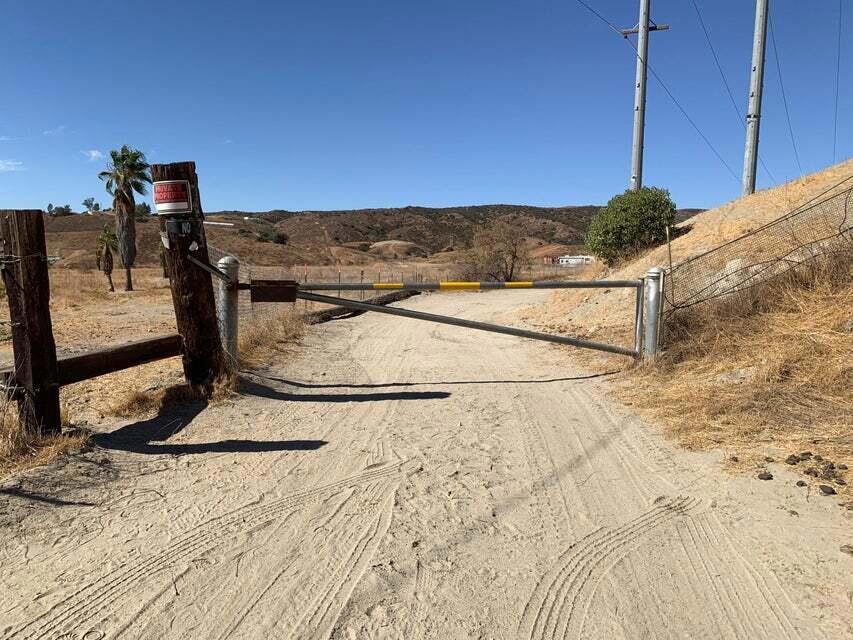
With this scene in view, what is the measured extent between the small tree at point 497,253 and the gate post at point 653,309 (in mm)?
28264

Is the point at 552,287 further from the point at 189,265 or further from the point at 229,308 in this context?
the point at 189,265

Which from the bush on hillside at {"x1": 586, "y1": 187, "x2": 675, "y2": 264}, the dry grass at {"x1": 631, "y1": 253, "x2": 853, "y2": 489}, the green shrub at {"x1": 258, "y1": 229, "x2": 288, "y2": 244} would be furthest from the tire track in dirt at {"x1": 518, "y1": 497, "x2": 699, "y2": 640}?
the green shrub at {"x1": 258, "y1": 229, "x2": 288, "y2": 244}

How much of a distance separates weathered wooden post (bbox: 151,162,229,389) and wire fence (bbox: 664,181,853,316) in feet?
17.8

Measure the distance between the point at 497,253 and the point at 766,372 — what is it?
1218 inches

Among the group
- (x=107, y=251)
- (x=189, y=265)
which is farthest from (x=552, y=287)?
(x=107, y=251)

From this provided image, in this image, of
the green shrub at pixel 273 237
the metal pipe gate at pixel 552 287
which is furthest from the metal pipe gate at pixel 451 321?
the green shrub at pixel 273 237

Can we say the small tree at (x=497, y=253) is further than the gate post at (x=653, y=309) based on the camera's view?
Yes

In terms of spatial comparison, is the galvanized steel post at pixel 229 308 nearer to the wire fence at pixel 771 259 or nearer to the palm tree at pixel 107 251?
the wire fence at pixel 771 259

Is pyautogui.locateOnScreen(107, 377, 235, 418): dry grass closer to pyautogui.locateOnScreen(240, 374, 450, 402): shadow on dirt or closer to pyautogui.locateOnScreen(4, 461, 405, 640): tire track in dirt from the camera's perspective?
pyautogui.locateOnScreen(240, 374, 450, 402): shadow on dirt

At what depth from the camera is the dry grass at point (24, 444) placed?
3.94 meters

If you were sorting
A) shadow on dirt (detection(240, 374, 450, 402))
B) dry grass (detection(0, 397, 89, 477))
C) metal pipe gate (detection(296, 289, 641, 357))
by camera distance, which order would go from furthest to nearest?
metal pipe gate (detection(296, 289, 641, 357)), shadow on dirt (detection(240, 374, 450, 402)), dry grass (detection(0, 397, 89, 477))

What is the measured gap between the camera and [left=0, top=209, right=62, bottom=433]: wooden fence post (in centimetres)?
426

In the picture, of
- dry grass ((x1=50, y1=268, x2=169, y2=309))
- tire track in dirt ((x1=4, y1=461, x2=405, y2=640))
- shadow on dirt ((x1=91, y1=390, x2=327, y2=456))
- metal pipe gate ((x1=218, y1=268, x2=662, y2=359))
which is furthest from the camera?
dry grass ((x1=50, y1=268, x2=169, y2=309))

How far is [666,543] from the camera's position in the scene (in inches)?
127
